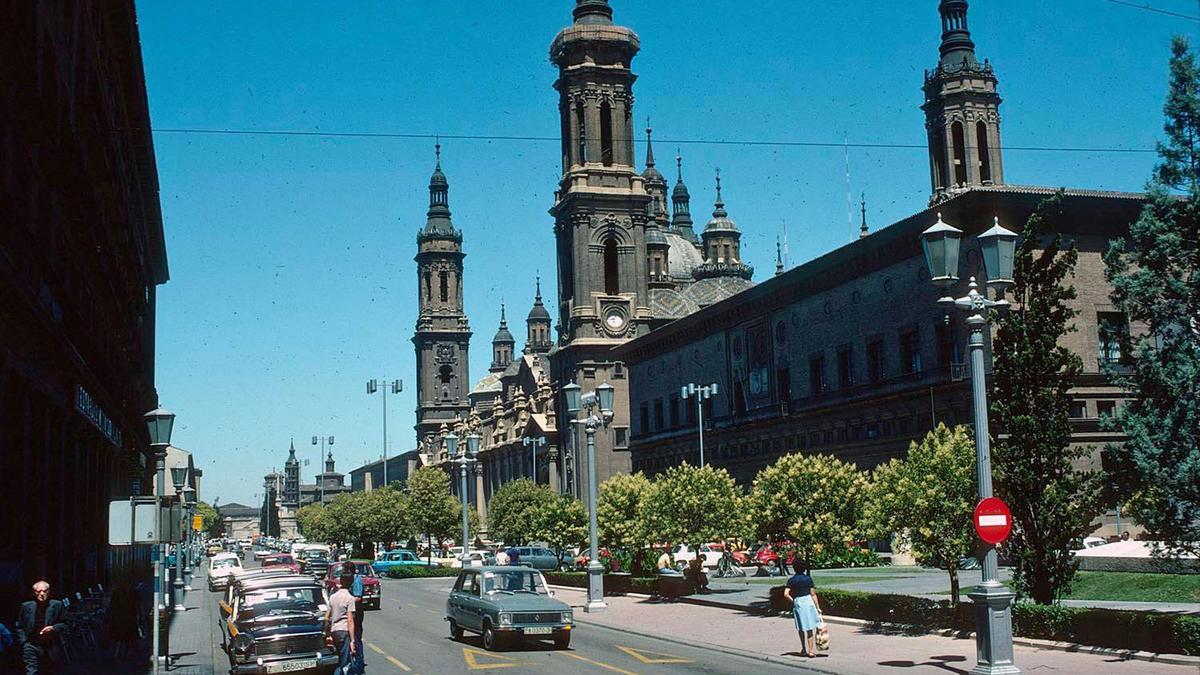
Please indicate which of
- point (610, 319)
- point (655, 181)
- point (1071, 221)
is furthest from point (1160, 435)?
point (655, 181)

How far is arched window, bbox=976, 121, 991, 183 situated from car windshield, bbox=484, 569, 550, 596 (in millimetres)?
70377

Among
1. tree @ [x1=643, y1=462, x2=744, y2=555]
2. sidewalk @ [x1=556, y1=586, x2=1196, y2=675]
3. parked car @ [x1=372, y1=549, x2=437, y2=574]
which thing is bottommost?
parked car @ [x1=372, y1=549, x2=437, y2=574]

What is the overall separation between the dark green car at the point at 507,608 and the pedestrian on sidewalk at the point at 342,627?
5.51 metres

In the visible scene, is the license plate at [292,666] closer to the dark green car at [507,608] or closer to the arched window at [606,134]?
the dark green car at [507,608]

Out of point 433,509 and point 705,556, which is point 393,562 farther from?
point 705,556

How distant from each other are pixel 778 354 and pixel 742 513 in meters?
31.7

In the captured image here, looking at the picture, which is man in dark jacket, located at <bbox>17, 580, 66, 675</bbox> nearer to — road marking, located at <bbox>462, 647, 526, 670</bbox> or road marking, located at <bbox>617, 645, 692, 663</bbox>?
road marking, located at <bbox>462, 647, 526, 670</bbox>

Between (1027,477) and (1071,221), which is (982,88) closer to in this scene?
(1071,221)

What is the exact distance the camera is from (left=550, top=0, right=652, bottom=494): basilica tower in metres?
99.4

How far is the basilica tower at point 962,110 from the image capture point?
286 ft

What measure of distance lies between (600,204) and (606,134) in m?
5.96

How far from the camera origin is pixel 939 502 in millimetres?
25375

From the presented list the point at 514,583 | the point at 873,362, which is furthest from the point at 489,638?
the point at 873,362

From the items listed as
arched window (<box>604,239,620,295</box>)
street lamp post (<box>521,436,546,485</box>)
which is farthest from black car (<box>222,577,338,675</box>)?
street lamp post (<box>521,436,546,485</box>)
